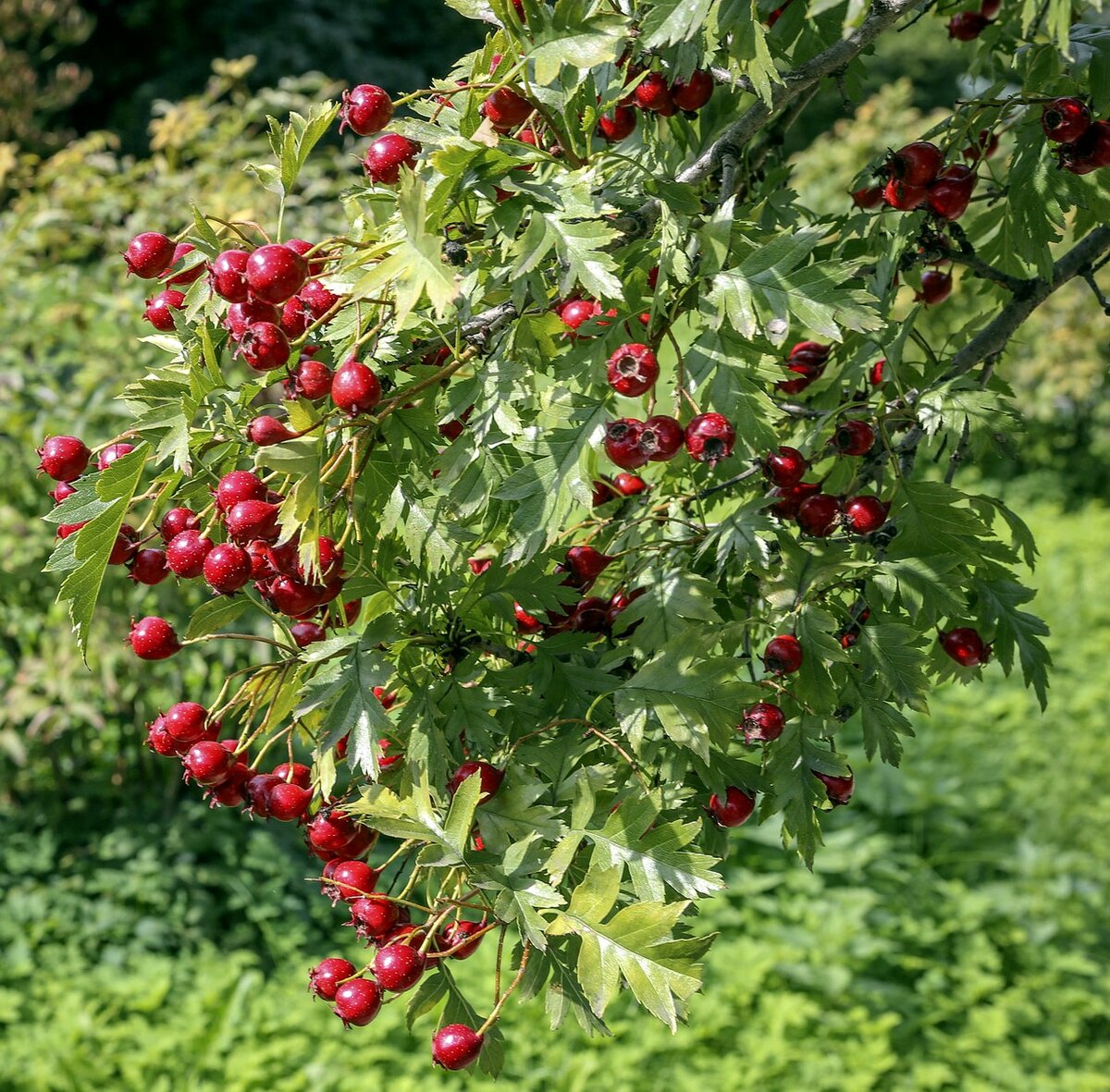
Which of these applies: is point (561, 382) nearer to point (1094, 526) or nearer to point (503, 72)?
point (503, 72)

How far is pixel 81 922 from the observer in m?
4.11

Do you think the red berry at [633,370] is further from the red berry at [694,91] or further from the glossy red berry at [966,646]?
the glossy red berry at [966,646]

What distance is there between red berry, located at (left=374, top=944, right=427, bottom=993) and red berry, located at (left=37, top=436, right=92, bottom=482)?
700 millimetres

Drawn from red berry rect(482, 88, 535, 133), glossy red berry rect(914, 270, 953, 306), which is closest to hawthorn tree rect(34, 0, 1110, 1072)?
red berry rect(482, 88, 535, 133)

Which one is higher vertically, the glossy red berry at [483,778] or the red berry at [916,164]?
the red berry at [916,164]

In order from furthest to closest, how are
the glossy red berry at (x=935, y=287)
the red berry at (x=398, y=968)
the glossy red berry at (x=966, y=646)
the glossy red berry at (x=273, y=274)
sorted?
the glossy red berry at (x=935, y=287)
the glossy red berry at (x=966, y=646)
the red berry at (x=398, y=968)
the glossy red berry at (x=273, y=274)

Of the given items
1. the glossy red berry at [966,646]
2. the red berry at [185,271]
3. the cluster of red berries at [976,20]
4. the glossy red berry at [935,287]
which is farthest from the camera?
the cluster of red berries at [976,20]

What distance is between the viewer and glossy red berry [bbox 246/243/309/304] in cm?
119

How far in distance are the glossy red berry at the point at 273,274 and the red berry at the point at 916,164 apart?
2.88 ft

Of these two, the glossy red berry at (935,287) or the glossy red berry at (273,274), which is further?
the glossy red berry at (935,287)

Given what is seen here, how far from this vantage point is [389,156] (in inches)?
53.2

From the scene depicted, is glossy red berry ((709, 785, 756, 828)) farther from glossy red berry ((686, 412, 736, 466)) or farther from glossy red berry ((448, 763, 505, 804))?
glossy red berry ((686, 412, 736, 466))

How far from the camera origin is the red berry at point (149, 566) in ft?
4.86

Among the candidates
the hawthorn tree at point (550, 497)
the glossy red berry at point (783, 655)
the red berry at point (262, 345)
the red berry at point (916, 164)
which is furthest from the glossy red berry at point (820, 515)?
the red berry at point (262, 345)
